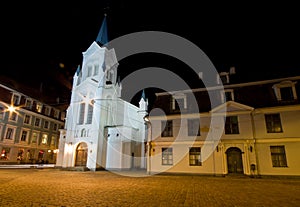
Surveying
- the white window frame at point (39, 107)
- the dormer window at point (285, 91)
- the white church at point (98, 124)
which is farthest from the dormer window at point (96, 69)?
the dormer window at point (285, 91)

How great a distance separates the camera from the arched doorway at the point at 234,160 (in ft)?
53.7

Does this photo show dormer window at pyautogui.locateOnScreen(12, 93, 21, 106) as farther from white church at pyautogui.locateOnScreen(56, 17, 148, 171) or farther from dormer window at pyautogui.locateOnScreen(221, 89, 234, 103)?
dormer window at pyautogui.locateOnScreen(221, 89, 234, 103)

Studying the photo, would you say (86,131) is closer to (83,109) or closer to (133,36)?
(83,109)

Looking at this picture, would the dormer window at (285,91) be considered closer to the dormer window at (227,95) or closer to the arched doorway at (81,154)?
the dormer window at (227,95)

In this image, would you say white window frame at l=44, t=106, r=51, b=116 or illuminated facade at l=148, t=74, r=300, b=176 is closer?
illuminated facade at l=148, t=74, r=300, b=176

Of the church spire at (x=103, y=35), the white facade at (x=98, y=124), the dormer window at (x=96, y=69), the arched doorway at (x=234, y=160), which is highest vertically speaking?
the church spire at (x=103, y=35)

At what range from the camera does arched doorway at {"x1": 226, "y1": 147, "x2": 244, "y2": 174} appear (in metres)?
16.4

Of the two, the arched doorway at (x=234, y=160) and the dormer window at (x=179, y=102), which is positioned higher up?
the dormer window at (x=179, y=102)

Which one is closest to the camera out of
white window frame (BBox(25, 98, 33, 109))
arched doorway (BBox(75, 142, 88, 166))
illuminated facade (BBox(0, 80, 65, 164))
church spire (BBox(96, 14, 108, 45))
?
arched doorway (BBox(75, 142, 88, 166))

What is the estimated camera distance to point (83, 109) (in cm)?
2808

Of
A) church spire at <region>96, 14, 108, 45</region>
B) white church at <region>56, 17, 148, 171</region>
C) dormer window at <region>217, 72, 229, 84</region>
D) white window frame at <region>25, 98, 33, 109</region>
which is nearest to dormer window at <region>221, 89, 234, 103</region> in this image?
dormer window at <region>217, 72, 229, 84</region>

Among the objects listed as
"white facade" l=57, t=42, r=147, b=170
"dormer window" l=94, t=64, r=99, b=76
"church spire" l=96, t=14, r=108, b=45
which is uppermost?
"church spire" l=96, t=14, r=108, b=45

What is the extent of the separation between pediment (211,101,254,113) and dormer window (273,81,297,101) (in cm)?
302

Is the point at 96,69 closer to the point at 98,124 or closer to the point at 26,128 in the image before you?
the point at 98,124
